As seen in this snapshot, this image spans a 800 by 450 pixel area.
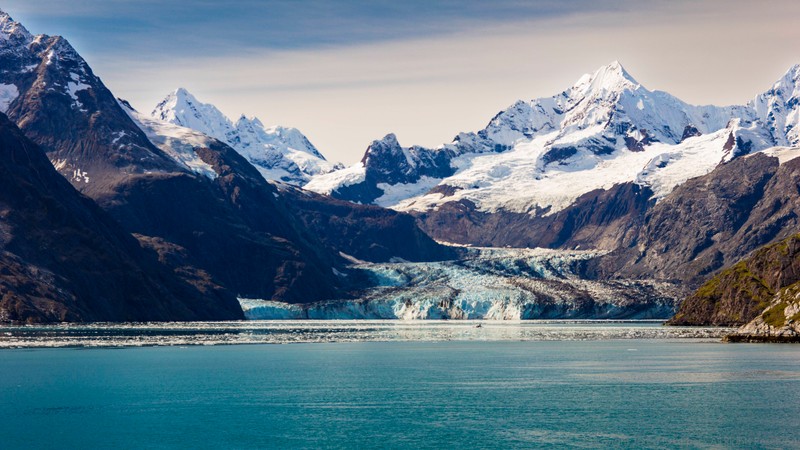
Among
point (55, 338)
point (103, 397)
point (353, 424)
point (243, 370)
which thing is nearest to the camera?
point (353, 424)

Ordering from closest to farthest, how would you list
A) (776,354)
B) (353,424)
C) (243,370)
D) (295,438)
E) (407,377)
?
(295,438) → (353,424) → (407,377) → (243,370) → (776,354)

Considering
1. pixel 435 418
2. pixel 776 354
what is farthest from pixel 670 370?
pixel 435 418

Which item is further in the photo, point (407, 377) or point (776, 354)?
point (776, 354)

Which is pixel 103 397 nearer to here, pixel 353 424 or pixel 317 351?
pixel 353 424
